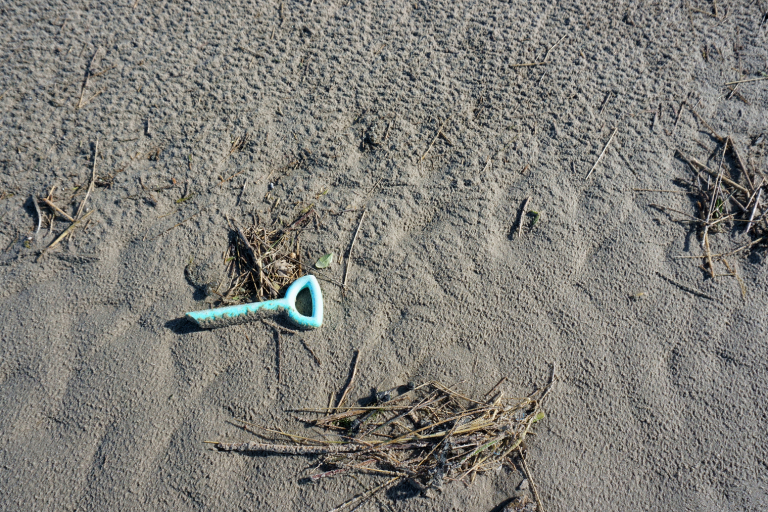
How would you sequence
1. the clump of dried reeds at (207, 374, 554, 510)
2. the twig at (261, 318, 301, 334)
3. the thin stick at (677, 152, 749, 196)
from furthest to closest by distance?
the thin stick at (677, 152, 749, 196), the twig at (261, 318, 301, 334), the clump of dried reeds at (207, 374, 554, 510)

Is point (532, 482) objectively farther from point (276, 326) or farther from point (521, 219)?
point (276, 326)

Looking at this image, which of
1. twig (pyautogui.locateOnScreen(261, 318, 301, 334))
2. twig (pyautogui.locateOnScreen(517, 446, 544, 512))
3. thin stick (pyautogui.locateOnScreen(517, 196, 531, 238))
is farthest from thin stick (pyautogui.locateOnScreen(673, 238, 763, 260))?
twig (pyautogui.locateOnScreen(261, 318, 301, 334))

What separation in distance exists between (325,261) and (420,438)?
2.37 ft

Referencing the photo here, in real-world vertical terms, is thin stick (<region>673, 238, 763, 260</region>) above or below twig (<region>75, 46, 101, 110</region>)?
below

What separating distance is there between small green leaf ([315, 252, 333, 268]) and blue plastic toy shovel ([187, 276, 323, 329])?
0.11 meters

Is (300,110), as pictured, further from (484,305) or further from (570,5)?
(570,5)

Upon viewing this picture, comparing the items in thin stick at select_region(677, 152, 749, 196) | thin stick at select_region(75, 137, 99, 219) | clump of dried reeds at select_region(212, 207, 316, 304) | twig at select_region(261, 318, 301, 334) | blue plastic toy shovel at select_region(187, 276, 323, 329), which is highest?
thin stick at select_region(677, 152, 749, 196)

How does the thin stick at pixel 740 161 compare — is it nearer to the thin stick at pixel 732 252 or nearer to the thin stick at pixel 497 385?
the thin stick at pixel 732 252

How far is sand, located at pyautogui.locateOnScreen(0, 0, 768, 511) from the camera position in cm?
156

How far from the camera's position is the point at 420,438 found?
1.54m

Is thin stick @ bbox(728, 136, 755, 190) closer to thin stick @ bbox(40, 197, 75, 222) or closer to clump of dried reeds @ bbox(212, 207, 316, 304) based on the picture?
clump of dried reeds @ bbox(212, 207, 316, 304)

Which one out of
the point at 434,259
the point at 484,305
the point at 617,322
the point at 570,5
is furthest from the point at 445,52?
the point at 617,322

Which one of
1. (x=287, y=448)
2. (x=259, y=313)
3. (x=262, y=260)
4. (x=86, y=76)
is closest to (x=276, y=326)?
(x=259, y=313)

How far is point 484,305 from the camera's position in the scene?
167cm
